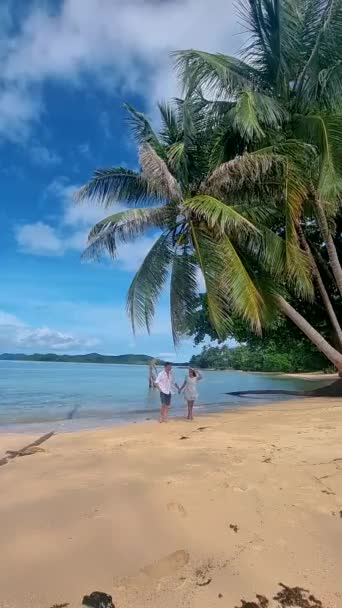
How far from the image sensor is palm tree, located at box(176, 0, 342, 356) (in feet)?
40.8

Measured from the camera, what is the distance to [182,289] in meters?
13.9

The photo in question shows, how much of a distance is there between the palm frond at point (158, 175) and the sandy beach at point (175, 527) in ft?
A: 27.2

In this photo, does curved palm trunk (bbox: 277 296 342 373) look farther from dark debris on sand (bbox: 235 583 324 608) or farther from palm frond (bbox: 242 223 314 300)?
dark debris on sand (bbox: 235 583 324 608)

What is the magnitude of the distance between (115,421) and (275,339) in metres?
11.2

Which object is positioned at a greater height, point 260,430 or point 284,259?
point 284,259

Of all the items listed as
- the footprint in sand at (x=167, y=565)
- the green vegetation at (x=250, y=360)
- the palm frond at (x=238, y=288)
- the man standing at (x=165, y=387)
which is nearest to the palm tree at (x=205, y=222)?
the palm frond at (x=238, y=288)

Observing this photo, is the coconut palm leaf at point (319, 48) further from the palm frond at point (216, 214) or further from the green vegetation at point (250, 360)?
the green vegetation at point (250, 360)

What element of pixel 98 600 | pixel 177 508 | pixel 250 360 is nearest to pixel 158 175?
pixel 177 508

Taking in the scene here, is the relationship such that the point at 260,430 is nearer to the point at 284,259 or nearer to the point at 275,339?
the point at 284,259

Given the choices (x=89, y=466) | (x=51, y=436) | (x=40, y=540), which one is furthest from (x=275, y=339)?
(x=40, y=540)

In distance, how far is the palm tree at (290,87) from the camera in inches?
490

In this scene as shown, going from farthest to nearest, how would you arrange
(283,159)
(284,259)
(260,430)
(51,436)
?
(284,259)
(283,159)
(51,436)
(260,430)

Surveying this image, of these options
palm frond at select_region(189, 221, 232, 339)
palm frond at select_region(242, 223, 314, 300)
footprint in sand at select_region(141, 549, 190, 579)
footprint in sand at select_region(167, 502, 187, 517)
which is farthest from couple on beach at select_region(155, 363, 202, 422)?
footprint in sand at select_region(141, 549, 190, 579)

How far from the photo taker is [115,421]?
1340cm
